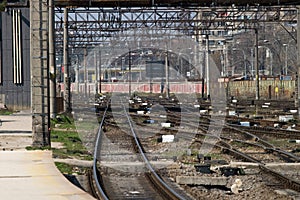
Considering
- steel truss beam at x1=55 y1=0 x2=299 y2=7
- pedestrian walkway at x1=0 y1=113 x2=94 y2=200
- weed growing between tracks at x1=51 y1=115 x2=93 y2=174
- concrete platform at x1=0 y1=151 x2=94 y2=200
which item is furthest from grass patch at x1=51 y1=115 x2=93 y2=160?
steel truss beam at x1=55 y1=0 x2=299 y2=7

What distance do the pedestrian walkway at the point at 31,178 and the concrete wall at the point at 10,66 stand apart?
26.0 meters

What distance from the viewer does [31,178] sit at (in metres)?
12.8

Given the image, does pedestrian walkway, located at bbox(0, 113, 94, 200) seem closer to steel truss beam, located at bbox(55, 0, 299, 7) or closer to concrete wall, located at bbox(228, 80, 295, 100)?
steel truss beam, located at bbox(55, 0, 299, 7)

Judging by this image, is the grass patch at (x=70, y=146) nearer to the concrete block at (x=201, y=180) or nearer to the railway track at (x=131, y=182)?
the railway track at (x=131, y=182)

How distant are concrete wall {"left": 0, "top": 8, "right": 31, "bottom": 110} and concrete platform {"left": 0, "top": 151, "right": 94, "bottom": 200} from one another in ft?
94.8

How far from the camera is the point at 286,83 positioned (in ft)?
222

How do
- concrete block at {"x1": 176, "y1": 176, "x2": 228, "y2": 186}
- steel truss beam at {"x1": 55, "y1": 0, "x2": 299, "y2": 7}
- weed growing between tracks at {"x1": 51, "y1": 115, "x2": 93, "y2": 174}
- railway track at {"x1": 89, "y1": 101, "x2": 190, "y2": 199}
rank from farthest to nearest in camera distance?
steel truss beam at {"x1": 55, "y1": 0, "x2": 299, "y2": 7} < weed growing between tracks at {"x1": 51, "y1": 115, "x2": 93, "y2": 174} < concrete block at {"x1": 176, "y1": 176, "x2": 228, "y2": 186} < railway track at {"x1": 89, "y1": 101, "x2": 190, "y2": 199}

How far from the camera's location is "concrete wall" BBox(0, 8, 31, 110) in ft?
149

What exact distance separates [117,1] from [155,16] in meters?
19.3

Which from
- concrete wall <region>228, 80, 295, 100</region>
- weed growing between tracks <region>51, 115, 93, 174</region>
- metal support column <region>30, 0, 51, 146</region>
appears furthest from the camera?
concrete wall <region>228, 80, 295, 100</region>

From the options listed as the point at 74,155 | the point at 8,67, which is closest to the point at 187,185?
the point at 74,155

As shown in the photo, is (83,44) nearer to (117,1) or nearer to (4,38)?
(4,38)

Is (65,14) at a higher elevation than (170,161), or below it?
higher

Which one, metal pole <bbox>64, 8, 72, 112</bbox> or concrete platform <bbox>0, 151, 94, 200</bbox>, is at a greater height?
metal pole <bbox>64, 8, 72, 112</bbox>
